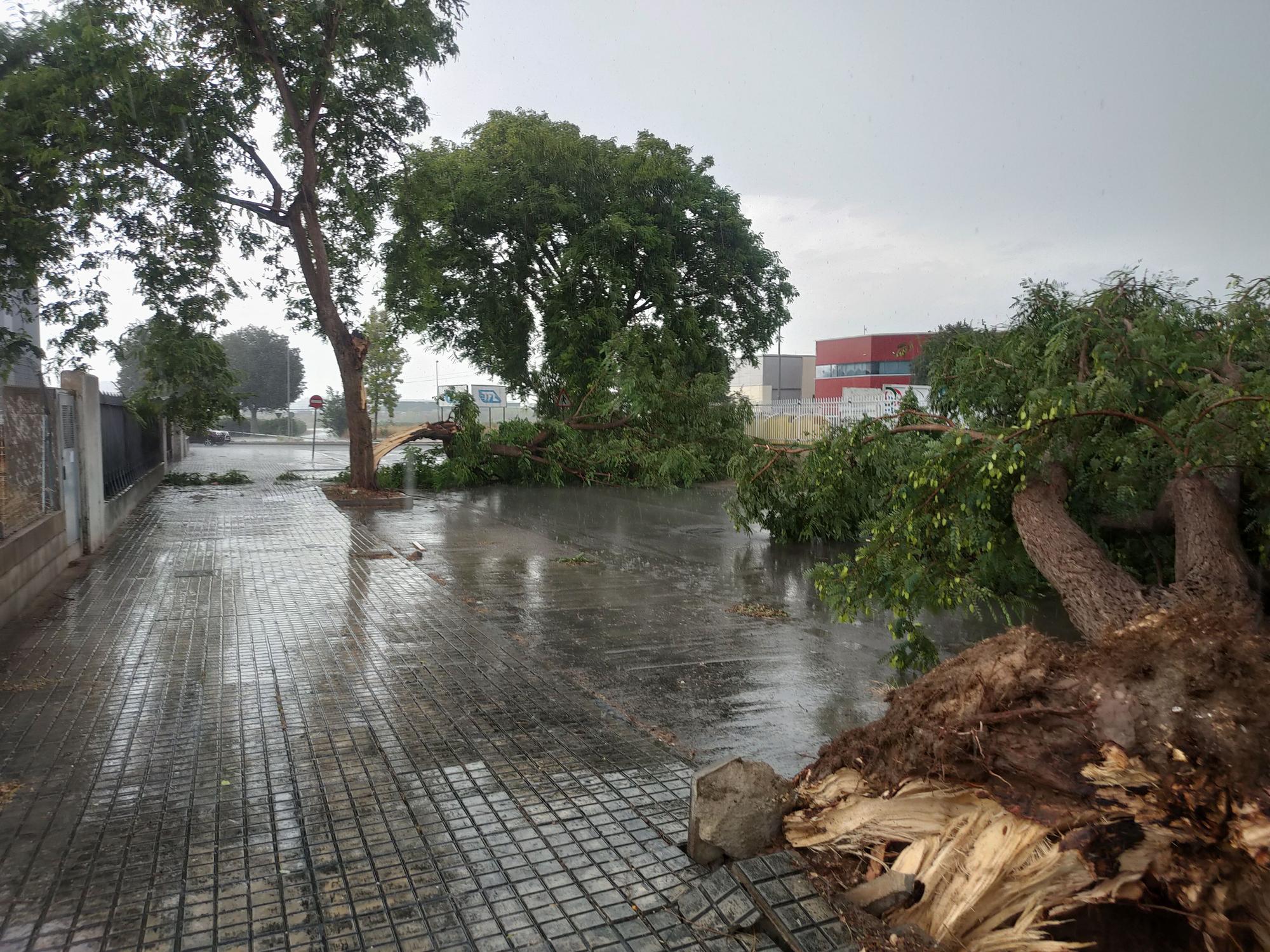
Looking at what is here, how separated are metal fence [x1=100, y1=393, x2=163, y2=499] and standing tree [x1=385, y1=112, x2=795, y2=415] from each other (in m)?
7.51

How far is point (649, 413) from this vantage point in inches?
669

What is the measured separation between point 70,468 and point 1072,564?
1040cm

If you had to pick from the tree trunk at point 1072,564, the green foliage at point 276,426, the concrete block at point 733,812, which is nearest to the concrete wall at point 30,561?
the concrete block at point 733,812

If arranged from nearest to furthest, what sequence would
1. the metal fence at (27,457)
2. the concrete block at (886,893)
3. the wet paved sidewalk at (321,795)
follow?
the concrete block at (886,893) → the wet paved sidewalk at (321,795) → the metal fence at (27,457)

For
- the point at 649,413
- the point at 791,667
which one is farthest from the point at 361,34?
the point at 791,667

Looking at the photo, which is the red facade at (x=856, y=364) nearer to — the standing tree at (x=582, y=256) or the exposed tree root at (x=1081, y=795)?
the standing tree at (x=582, y=256)

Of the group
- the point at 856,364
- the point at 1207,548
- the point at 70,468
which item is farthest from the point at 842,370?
the point at 1207,548

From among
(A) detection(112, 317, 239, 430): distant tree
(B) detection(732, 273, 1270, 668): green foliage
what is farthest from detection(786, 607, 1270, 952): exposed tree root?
(A) detection(112, 317, 239, 430): distant tree

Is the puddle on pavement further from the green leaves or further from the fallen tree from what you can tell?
the green leaves

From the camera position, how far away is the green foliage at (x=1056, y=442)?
4984 mm

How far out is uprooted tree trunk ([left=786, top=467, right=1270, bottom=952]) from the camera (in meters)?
2.68

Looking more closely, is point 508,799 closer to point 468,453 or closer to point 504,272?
point 468,453

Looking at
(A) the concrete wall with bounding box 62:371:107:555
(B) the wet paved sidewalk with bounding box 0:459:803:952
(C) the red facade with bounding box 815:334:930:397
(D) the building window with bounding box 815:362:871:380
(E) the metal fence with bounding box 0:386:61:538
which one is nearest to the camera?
(B) the wet paved sidewalk with bounding box 0:459:803:952

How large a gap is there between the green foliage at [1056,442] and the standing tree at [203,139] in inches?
494
